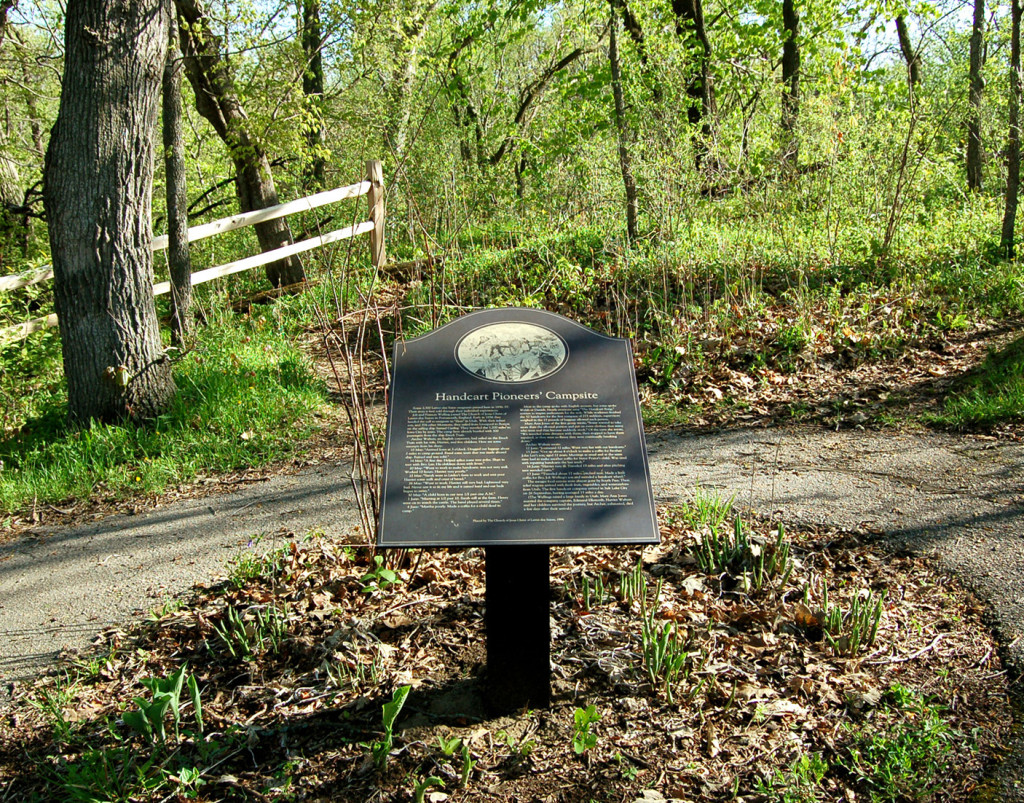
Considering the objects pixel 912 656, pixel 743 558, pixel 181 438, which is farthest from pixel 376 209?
pixel 912 656

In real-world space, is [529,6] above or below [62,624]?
above

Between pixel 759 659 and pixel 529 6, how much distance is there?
13304mm

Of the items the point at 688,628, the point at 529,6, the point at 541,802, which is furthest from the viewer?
the point at 529,6

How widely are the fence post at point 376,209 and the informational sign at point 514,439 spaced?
775 centimetres

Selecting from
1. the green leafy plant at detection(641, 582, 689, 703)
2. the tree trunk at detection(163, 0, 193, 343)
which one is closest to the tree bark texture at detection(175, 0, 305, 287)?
the tree trunk at detection(163, 0, 193, 343)

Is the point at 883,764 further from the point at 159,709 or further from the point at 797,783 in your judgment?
the point at 159,709

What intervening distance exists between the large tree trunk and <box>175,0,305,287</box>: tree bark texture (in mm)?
2513

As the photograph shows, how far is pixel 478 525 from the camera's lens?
8.81 feet

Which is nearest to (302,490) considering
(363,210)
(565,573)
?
(565,573)

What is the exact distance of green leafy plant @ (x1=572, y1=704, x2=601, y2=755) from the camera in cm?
262

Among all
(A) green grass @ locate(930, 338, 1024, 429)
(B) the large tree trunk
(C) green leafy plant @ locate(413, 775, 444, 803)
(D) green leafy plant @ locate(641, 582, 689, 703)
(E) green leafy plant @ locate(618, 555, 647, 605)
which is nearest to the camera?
(C) green leafy plant @ locate(413, 775, 444, 803)

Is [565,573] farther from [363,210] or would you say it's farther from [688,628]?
[363,210]

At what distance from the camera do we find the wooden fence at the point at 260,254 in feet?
A: 25.0

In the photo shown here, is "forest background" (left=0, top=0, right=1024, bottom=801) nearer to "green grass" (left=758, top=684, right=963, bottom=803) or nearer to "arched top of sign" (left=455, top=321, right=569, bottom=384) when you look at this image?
"green grass" (left=758, top=684, right=963, bottom=803)
